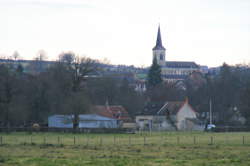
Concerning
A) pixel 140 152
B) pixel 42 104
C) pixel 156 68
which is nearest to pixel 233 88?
pixel 156 68

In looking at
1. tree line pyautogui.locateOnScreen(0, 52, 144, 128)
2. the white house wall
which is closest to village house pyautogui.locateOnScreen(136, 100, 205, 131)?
the white house wall

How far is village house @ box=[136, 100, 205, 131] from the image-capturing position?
9994cm

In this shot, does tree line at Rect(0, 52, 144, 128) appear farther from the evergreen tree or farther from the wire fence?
the evergreen tree

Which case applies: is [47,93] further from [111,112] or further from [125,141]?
[125,141]

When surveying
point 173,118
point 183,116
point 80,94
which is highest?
point 80,94

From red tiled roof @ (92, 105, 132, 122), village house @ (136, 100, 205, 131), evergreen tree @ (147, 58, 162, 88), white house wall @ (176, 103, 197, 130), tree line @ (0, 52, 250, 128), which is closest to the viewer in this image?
tree line @ (0, 52, 250, 128)

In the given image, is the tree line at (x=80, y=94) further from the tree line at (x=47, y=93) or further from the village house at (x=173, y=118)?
the village house at (x=173, y=118)

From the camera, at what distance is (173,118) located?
100375 millimetres

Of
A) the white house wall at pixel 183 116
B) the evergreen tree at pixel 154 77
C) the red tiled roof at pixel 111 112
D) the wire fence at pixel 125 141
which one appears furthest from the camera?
the evergreen tree at pixel 154 77

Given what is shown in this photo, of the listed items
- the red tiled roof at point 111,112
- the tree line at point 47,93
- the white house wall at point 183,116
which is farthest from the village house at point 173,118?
the tree line at point 47,93

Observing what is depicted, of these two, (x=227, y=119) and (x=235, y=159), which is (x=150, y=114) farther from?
(x=235, y=159)

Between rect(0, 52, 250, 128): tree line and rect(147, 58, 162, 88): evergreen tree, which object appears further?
rect(147, 58, 162, 88): evergreen tree

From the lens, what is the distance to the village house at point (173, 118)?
328 ft

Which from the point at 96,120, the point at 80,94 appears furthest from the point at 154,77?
the point at 80,94
